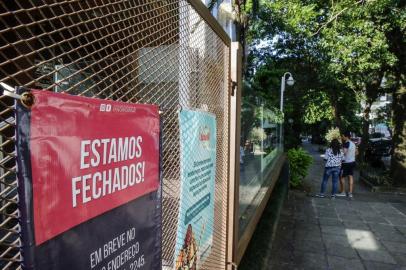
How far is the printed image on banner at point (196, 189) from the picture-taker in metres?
2.21

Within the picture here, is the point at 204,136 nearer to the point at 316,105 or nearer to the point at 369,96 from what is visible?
the point at 316,105

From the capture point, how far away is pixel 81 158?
1138mm

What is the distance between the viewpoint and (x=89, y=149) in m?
1.17

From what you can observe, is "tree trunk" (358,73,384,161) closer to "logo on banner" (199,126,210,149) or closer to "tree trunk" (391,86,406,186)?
"tree trunk" (391,86,406,186)

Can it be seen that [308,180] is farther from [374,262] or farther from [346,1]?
[374,262]

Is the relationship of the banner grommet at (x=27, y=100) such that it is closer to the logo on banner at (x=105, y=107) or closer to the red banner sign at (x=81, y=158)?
the red banner sign at (x=81, y=158)

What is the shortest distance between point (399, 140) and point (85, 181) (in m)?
13.0

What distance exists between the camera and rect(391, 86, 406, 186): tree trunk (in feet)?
38.9

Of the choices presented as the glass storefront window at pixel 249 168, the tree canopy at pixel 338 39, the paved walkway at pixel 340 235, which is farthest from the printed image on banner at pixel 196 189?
the tree canopy at pixel 338 39

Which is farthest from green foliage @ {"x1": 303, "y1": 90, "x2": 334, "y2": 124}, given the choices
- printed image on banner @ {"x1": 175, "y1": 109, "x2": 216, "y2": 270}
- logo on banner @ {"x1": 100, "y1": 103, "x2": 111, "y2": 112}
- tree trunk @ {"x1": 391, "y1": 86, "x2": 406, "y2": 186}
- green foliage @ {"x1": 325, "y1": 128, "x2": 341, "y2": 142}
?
logo on banner @ {"x1": 100, "y1": 103, "x2": 111, "y2": 112}

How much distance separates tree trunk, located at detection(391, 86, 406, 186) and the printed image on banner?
10706 millimetres

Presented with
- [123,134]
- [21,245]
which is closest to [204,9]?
[123,134]

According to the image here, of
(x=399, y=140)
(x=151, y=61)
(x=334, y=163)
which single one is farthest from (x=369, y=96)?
(x=151, y=61)

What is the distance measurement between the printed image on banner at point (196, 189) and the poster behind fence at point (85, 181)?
552 millimetres
